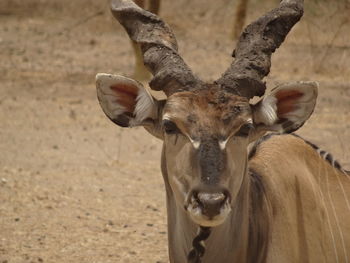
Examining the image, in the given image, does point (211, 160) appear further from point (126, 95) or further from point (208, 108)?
point (126, 95)

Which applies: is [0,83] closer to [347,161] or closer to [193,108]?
[347,161]

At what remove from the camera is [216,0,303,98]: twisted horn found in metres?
4.50

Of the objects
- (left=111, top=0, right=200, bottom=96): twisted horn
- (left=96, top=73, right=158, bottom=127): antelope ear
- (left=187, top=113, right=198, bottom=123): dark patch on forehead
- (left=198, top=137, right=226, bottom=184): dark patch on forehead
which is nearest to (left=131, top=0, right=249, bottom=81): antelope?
(left=111, top=0, right=200, bottom=96): twisted horn

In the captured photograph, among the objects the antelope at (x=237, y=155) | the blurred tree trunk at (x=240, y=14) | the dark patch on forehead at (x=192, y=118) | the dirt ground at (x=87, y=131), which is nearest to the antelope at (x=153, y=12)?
the blurred tree trunk at (x=240, y=14)

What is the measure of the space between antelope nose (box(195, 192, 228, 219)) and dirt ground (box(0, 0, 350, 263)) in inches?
120

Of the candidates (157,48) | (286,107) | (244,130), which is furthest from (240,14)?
(244,130)

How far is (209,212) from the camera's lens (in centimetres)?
390

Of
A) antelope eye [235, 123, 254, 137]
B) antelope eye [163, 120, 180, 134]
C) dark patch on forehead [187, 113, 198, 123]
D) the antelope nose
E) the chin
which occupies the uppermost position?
dark patch on forehead [187, 113, 198, 123]

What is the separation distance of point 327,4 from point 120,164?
14.3 ft

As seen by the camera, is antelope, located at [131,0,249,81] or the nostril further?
antelope, located at [131,0,249,81]

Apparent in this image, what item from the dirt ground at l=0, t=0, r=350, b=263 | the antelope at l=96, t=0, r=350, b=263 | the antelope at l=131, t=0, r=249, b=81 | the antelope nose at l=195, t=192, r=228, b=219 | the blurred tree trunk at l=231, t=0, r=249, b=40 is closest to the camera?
the antelope nose at l=195, t=192, r=228, b=219

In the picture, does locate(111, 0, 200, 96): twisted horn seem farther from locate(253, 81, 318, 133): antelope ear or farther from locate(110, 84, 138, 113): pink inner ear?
locate(253, 81, 318, 133): antelope ear

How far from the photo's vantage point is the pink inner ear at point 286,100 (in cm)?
452

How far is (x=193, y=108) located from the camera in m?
4.27
